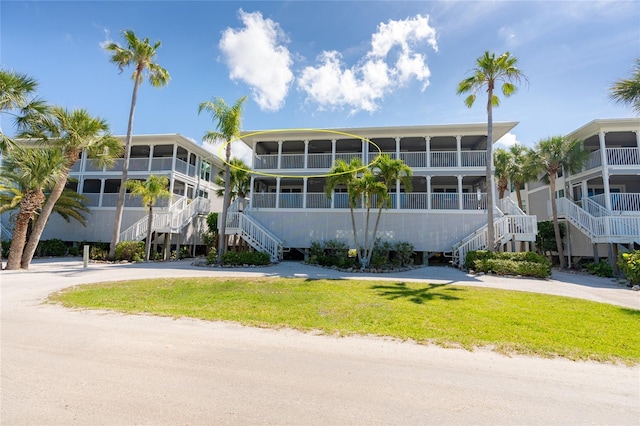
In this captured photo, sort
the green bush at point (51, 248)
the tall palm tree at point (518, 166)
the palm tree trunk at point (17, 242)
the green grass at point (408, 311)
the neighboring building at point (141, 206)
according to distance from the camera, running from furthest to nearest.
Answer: the tall palm tree at point (518, 166) < the neighboring building at point (141, 206) < the green bush at point (51, 248) < the palm tree trunk at point (17, 242) < the green grass at point (408, 311)

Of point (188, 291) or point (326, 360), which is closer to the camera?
point (326, 360)

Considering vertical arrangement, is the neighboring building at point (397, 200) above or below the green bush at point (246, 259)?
above

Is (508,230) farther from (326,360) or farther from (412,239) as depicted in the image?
(326,360)

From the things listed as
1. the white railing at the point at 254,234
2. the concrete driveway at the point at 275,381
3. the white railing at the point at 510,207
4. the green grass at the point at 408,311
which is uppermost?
the white railing at the point at 510,207

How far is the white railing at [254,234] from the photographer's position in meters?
17.3

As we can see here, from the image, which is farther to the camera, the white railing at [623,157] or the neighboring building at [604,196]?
the white railing at [623,157]

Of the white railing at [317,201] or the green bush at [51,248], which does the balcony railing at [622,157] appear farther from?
the green bush at [51,248]

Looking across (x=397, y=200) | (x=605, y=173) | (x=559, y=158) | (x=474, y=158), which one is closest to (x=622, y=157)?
(x=605, y=173)

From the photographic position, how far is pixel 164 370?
3799mm

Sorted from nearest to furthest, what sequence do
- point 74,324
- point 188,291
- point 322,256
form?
point 74,324, point 188,291, point 322,256

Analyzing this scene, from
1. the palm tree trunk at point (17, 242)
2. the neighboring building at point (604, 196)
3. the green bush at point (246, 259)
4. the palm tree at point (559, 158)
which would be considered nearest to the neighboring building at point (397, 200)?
the green bush at point (246, 259)

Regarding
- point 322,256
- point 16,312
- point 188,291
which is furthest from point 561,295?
point 16,312

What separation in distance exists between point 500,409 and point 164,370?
3764 millimetres

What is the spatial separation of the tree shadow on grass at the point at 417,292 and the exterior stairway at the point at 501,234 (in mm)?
6252
